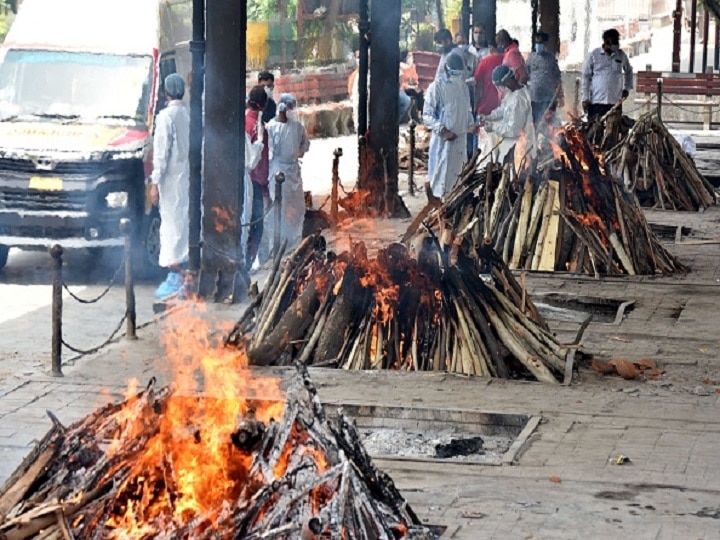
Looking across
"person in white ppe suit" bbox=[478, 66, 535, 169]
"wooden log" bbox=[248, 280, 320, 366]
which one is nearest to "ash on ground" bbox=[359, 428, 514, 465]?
"wooden log" bbox=[248, 280, 320, 366]

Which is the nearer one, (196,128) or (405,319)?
(405,319)

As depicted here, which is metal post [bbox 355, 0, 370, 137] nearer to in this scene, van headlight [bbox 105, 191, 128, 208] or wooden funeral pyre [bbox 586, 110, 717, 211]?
wooden funeral pyre [bbox 586, 110, 717, 211]

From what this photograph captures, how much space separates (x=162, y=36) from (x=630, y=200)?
18.0 feet

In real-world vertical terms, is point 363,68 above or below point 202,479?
above

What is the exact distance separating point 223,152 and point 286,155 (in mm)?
2986

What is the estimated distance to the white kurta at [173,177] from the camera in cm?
1535

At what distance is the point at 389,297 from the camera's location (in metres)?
11.6

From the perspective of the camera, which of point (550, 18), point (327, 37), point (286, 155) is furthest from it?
point (327, 37)

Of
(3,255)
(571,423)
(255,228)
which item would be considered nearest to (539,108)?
(255,228)

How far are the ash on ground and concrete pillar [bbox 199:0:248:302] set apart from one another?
4478 millimetres

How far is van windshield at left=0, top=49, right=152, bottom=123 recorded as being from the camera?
54.0ft

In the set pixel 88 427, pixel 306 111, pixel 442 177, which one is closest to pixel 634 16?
pixel 306 111

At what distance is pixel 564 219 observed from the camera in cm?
1588

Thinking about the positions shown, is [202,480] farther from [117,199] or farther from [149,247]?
[149,247]
